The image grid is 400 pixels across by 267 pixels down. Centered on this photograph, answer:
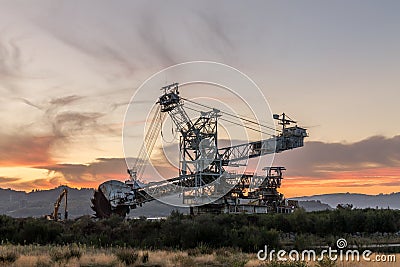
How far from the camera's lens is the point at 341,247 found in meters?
29.8

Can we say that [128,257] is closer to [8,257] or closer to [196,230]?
[8,257]

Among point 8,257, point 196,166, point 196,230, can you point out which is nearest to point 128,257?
point 8,257

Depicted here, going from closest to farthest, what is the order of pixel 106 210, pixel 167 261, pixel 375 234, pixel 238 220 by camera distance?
pixel 167 261, pixel 375 234, pixel 238 220, pixel 106 210

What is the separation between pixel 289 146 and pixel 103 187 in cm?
2670

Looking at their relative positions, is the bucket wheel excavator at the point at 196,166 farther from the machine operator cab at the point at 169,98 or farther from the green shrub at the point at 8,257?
the green shrub at the point at 8,257

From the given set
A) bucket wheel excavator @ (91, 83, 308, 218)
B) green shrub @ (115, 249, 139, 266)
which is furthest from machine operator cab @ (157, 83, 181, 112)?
green shrub @ (115, 249, 139, 266)

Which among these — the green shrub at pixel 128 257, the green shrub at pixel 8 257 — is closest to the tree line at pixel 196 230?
the green shrub at pixel 128 257

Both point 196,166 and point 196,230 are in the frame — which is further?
point 196,166

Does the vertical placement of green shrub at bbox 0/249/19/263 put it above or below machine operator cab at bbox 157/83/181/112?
below

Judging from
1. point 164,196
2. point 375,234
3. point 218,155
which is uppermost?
point 218,155

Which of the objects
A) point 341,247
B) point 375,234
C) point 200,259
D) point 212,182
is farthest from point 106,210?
point 200,259

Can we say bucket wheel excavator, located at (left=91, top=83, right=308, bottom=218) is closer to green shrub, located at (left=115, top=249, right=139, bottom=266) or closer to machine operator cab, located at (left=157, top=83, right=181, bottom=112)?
machine operator cab, located at (left=157, top=83, right=181, bottom=112)

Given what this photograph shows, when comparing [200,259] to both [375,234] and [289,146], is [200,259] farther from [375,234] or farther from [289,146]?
[289,146]

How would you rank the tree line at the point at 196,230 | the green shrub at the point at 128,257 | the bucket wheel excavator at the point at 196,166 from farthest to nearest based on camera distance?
the bucket wheel excavator at the point at 196,166, the tree line at the point at 196,230, the green shrub at the point at 128,257
